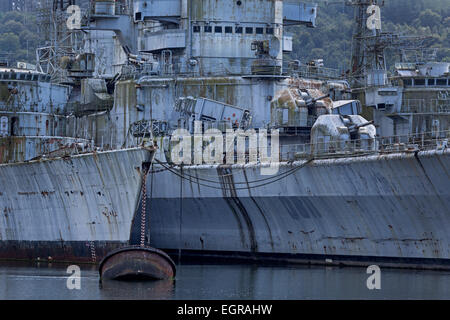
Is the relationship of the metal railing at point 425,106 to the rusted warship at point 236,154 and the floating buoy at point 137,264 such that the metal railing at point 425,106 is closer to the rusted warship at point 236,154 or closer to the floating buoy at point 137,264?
the rusted warship at point 236,154

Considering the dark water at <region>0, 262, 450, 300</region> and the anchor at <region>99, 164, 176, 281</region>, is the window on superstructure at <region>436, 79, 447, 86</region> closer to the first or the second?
the dark water at <region>0, 262, 450, 300</region>

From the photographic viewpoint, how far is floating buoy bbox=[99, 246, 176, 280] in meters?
32.1

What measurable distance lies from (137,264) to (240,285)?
3.22m

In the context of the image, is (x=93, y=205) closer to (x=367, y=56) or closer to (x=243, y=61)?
(x=243, y=61)

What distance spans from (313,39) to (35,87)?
54870mm

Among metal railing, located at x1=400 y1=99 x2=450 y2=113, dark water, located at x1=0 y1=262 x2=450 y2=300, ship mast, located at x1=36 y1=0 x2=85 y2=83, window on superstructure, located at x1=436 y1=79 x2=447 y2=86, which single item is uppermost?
ship mast, located at x1=36 y1=0 x2=85 y2=83

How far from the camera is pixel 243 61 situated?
143 feet

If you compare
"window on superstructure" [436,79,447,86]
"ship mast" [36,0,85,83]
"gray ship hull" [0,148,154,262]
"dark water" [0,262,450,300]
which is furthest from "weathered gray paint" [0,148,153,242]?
"window on superstructure" [436,79,447,86]

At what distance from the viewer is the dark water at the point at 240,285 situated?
97.7 feet

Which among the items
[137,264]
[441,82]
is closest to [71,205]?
[137,264]

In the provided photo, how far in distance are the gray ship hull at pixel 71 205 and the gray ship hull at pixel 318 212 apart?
2035mm

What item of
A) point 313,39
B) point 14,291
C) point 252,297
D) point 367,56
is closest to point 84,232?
point 14,291

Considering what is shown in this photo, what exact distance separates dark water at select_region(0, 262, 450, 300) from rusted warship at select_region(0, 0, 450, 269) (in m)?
1.63

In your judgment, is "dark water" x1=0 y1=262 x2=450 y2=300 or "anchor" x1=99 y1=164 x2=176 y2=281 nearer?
"dark water" x1=0 y1=262 x2=450 y2=300
